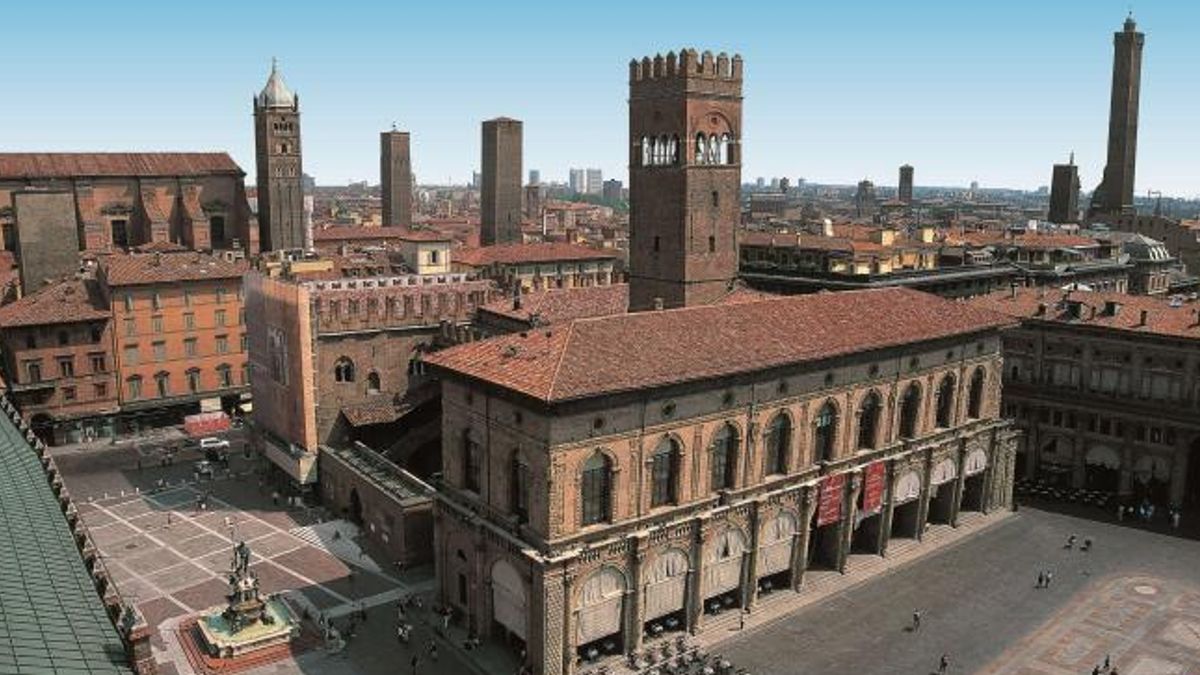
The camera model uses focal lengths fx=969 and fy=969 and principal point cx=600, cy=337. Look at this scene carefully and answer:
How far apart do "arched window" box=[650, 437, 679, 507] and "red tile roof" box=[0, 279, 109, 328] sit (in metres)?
56.5

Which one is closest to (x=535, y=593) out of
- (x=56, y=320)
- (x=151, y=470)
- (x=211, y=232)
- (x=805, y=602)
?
(x=805, y=602)

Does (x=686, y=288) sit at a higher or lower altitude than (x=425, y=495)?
higher

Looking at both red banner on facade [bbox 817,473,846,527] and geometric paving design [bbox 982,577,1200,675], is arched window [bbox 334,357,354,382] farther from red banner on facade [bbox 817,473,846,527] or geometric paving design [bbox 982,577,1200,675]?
geometric paving design [bbox 982,577,1200,675]

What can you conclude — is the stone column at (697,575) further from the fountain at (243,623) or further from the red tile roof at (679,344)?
the fountain at (243,623)

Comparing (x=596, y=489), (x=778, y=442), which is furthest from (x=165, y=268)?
(x=778, y=442)

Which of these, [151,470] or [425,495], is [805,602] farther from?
[151,470]

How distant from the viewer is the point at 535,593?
42.6m

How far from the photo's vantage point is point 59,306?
79812 mm

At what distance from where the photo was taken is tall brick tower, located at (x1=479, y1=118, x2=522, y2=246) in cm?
14962

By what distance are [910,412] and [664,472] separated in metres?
20.0

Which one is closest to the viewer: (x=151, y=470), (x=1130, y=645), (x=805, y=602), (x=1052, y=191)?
(x=1130, y=645)

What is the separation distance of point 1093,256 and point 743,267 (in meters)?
42.9

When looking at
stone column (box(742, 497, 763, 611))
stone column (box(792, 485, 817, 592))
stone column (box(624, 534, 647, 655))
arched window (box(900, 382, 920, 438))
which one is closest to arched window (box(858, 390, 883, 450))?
arched window (box(900, 382, 920, 438))

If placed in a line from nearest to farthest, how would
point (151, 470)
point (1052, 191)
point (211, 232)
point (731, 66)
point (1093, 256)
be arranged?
point (731, 66)
point (151, 470)
point (1093, 256)
point (211, 232)
point (1052, 191)
